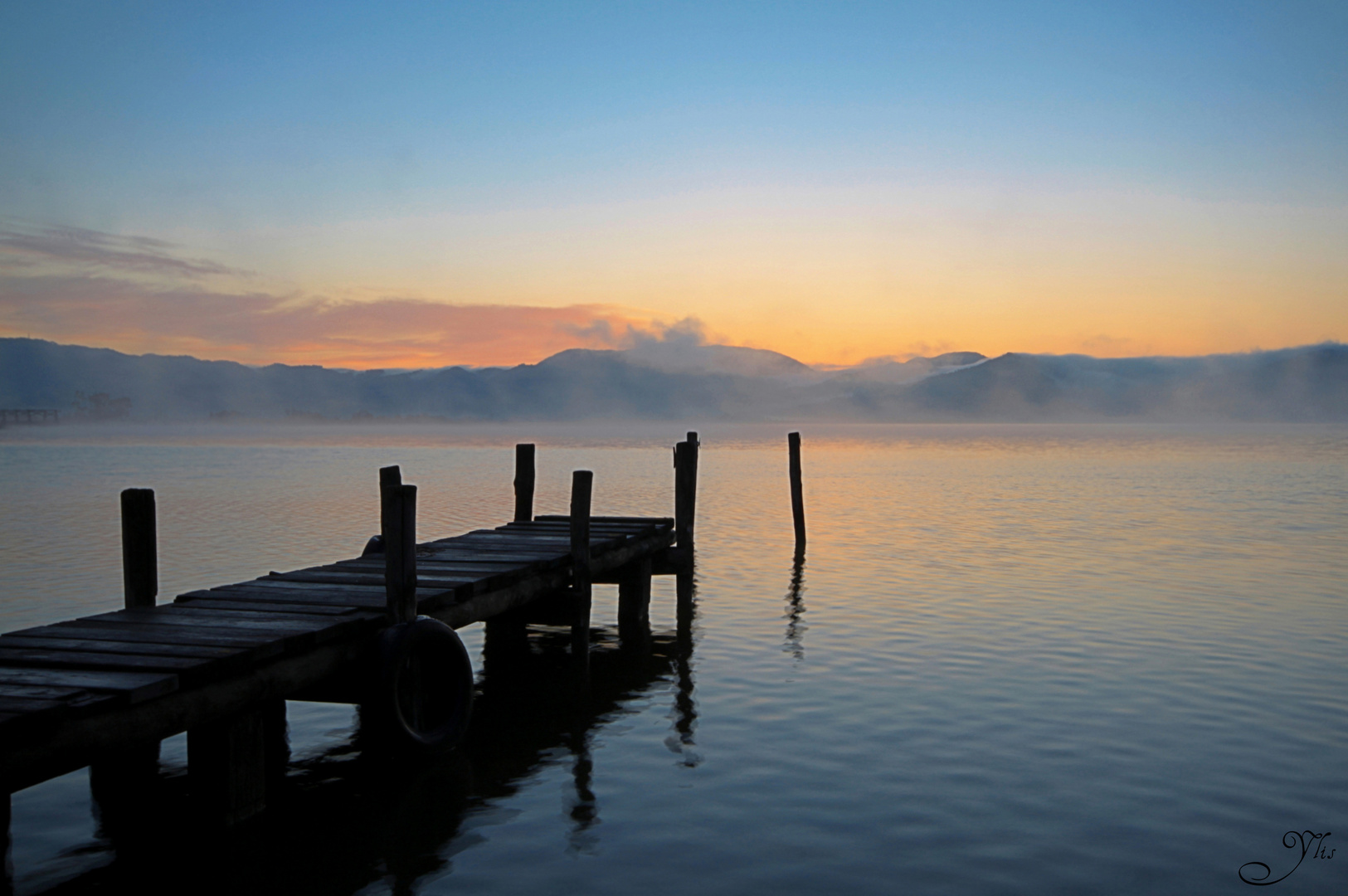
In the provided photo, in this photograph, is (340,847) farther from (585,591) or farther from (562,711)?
(585,591)

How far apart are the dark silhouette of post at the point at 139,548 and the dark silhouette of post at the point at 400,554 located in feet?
7.58

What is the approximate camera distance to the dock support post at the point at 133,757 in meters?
8.67

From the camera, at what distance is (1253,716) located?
10930 mm

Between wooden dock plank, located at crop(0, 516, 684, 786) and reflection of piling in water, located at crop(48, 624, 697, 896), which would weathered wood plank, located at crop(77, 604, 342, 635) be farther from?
reflection of piling in water, located at crop(48, 624, 697, 896)

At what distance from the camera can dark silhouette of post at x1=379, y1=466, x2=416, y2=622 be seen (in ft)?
31.1

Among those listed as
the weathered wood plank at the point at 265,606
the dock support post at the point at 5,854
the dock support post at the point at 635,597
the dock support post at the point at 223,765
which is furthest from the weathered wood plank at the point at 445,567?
the dock support post at the point at 5,854

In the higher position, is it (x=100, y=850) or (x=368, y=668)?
(x=368, y=668)

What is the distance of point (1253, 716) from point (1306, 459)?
63.0 metres

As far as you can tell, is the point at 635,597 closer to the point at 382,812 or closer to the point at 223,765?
the point at 382,812

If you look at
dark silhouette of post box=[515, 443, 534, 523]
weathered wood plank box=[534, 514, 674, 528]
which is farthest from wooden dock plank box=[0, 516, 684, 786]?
dark silhouette of post box=[515, 443, 534, 523]

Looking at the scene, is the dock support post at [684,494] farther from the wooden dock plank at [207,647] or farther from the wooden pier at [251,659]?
the wooden dock plank at [207,647]

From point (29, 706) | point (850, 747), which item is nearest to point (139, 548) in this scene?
point (29, 706)

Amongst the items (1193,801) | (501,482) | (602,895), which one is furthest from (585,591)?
(501,482)

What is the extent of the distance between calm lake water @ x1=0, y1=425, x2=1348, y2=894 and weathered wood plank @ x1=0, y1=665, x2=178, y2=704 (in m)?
1.50
